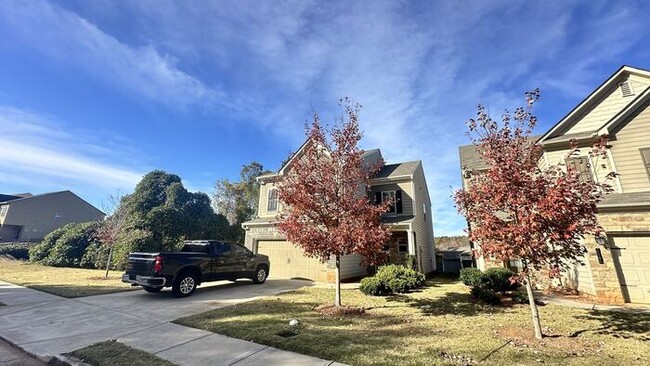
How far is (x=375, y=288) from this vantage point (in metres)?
10.6

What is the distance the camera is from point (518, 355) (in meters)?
4.97

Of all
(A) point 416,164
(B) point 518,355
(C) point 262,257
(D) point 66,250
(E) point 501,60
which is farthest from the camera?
(D) point 66,250

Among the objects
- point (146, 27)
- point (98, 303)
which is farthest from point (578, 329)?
point (146, 27)

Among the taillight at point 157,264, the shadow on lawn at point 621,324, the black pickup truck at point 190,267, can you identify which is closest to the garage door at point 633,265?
the shadow on lawn at point 621,324

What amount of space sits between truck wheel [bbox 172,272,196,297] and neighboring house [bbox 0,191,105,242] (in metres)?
34.8

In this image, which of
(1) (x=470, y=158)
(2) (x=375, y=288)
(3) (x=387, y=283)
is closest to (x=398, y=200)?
(1) (x=470, y=158)

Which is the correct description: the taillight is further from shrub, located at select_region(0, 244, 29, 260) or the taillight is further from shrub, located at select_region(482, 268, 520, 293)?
shrub, located at select_region(0, 244, 29, 260)

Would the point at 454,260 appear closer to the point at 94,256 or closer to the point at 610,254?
the point at 610,254

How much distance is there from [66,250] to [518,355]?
91.4ft

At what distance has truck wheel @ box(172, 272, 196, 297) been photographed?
1023cm

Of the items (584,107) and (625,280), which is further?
(584,107)

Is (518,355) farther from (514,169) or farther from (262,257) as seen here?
(262,257)

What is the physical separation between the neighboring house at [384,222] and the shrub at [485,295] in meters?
5.17

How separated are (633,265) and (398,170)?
38.7 ft
